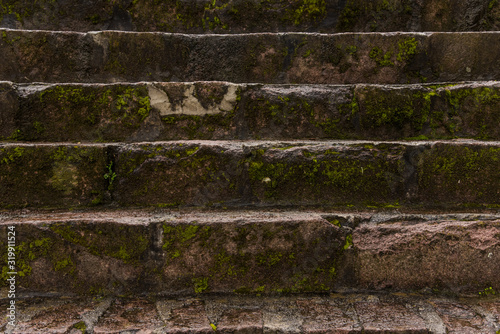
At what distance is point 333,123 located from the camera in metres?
1.87

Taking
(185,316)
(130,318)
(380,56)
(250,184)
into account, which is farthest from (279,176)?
(380,56)

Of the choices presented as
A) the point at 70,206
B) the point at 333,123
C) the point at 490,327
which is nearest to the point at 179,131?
the point at 70,206

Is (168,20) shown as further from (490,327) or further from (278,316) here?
(490,327)

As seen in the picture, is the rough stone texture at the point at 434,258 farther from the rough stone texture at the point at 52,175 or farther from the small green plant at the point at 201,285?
the rough stone texture at the point at 52,175

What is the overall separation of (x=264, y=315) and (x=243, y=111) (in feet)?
3.54

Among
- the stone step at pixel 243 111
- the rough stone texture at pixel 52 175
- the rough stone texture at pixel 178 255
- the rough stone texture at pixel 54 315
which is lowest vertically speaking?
the rough stone texture at pixel 54 315

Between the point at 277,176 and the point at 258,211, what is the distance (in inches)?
8.1

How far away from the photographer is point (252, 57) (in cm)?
216

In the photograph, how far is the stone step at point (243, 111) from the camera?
178 cm

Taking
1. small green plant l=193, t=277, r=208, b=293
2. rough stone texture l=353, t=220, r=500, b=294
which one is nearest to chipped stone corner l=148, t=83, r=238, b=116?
small green plant l=193, t=277, r=208, b=293

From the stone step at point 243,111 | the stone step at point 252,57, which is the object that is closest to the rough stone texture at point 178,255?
the stone step at point 243,111

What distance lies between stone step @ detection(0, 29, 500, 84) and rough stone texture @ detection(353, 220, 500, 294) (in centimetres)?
111

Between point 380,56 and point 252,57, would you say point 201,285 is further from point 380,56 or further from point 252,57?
point 380,56

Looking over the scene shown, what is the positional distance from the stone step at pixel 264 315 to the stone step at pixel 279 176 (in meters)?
0.46
